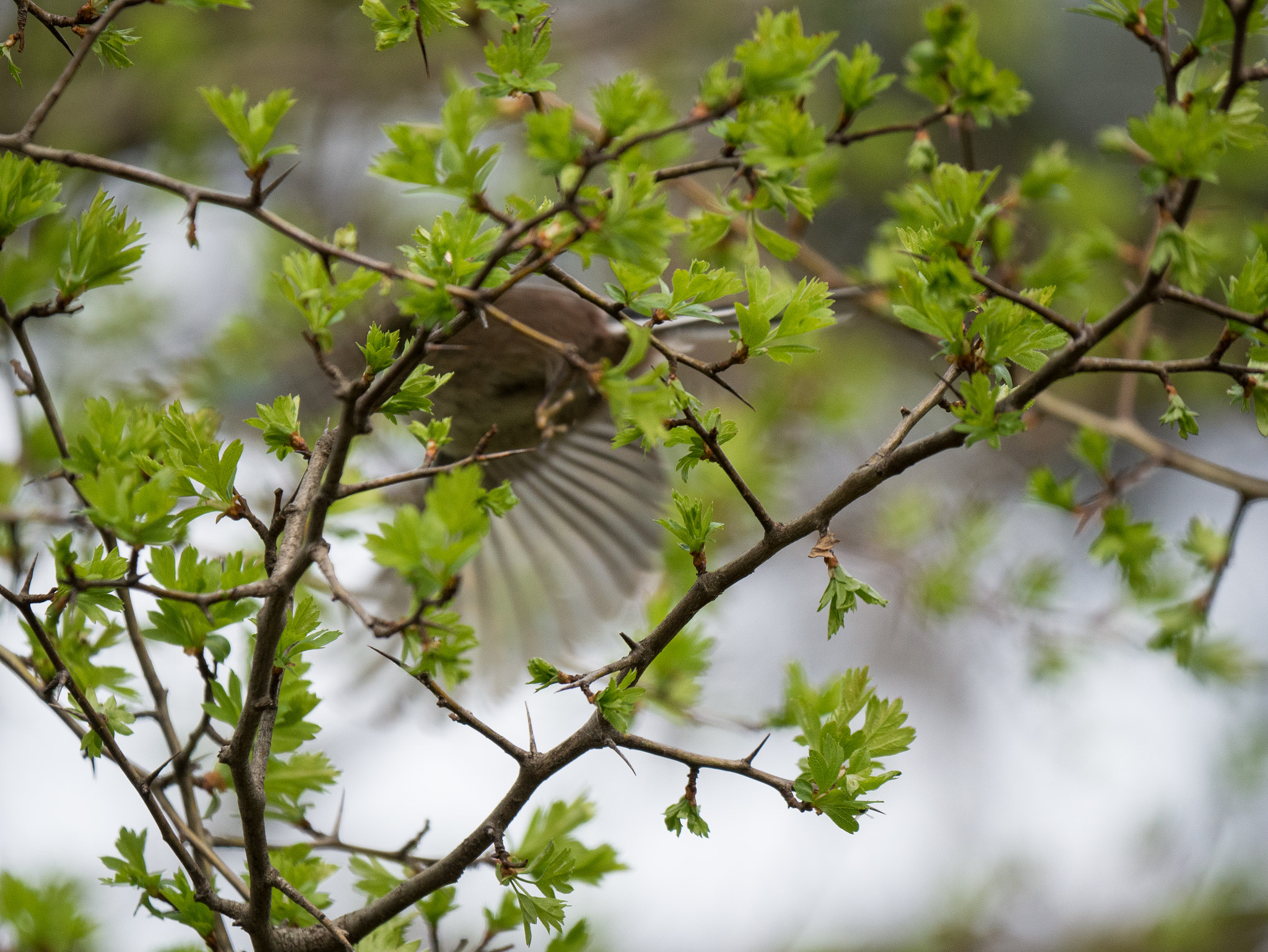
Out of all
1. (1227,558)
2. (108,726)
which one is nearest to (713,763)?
(108,726)

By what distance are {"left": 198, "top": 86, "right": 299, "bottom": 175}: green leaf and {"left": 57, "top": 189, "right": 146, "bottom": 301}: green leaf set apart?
0.87 feet

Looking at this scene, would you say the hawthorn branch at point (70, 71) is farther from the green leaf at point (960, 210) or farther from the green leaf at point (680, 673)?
the green leaf at point (680, 673)

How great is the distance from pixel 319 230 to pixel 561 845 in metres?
2.82

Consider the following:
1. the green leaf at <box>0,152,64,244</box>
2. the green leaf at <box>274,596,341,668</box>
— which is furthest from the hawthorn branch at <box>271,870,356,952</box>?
the green leaf at <box>0,152,64,244</box>

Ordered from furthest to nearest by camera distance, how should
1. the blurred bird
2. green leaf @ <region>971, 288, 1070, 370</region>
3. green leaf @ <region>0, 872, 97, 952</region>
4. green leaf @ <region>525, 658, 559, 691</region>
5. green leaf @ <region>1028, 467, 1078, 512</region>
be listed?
the blurred bird < green leaf @ <region>1028, 467, 1078, 512</region> < green leaf @ <region>0, 872, 97, 952</region> < green leaf @ <region>525, 658, 559, 691</region> < green leaf @ <region>971, 288, 1070, 370</region>

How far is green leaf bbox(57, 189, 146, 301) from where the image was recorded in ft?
3.65

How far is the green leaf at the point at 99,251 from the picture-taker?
3.65 ft

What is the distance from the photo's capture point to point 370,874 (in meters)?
1.34

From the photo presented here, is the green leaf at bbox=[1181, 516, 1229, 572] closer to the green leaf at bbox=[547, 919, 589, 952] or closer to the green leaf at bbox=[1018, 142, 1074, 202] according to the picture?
the green leaf at bbox=[1018, 142, 1074, 202]

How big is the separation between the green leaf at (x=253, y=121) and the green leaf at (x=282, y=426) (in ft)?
0.75

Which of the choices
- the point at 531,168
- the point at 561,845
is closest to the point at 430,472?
the point at 561,845

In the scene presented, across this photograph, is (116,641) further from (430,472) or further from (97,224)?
(430,472)

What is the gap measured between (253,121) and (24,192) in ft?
1.07

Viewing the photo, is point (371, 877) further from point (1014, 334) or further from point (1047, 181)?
point (1047, 181)
